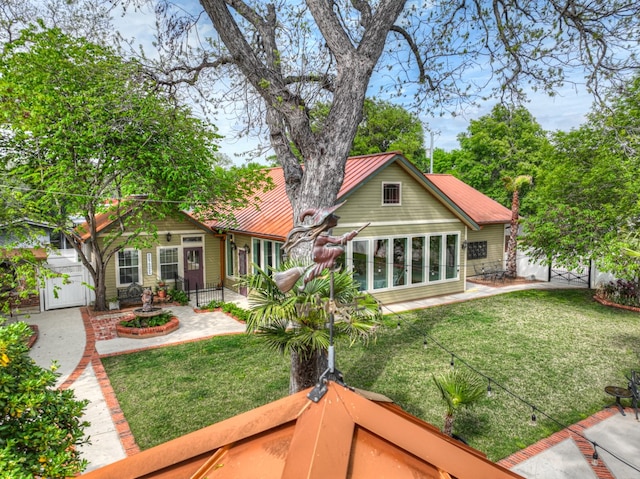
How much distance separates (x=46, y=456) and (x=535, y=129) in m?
39.2

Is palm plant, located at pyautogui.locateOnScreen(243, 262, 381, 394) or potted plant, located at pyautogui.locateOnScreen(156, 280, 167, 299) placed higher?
palm plant, located at pyautogui.locateOnScreen(243, 262, 381, 394)

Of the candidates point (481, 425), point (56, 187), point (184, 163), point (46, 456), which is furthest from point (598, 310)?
point (56, 187)

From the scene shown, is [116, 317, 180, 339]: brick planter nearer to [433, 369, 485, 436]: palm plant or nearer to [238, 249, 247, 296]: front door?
[238, 249, 247, 296]: front door

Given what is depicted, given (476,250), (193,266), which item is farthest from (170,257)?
(476,250)

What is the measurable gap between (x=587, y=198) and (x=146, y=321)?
55.8 ft

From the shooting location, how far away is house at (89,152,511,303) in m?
15.1

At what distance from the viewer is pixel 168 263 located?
17.5 meters

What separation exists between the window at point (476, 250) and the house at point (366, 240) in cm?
371

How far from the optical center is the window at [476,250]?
21688mm

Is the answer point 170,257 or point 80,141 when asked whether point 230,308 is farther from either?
point 80,141

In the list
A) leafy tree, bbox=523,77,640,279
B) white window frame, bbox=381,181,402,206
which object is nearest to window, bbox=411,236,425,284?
white window frame, bbox=381,181,402,206

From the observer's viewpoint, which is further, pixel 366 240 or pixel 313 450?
pixel 366 240

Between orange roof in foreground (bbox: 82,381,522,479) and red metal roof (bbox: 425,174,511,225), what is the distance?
1964cm

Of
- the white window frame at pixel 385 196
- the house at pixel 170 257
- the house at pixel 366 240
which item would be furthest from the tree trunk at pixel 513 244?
the house at pixel 170 257
